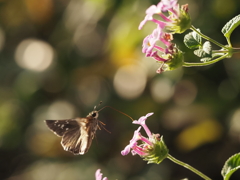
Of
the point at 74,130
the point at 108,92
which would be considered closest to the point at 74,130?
the point at 74,130

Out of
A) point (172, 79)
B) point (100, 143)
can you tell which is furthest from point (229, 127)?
point (100, 143)

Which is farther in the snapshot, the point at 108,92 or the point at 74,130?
the point at 108,92

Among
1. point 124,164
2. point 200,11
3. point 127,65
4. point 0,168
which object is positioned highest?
point 200,11

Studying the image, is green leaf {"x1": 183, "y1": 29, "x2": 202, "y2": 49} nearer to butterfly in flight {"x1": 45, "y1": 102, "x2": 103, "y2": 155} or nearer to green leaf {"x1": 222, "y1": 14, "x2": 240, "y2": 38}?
green leaf {"x1": 222, "y1": 14, "x2": 240, "y2": 38}

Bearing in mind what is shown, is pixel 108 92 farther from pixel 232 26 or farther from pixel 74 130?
pixel 232 26

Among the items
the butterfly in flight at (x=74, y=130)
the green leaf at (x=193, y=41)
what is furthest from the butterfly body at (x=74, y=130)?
the green leaf at (x=193, y=41)

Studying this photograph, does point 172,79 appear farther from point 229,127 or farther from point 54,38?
point 54,38
